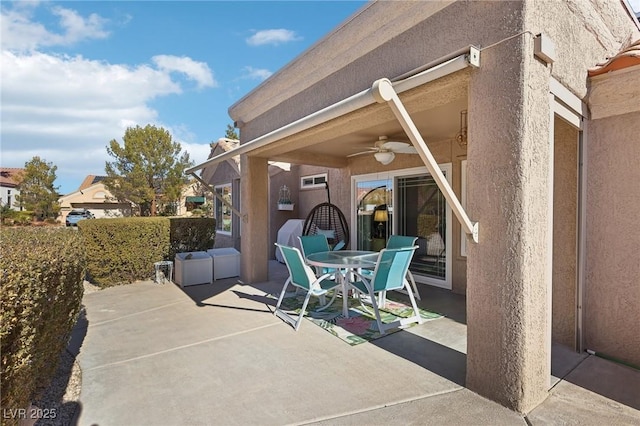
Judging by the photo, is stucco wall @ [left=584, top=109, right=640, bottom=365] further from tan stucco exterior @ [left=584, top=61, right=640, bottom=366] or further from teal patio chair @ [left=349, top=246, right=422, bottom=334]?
teal patio chair @ [left=349, top=246, right=422, bottom=334]

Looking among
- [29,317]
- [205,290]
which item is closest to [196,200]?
[205,290]

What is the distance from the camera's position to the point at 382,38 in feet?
14.2

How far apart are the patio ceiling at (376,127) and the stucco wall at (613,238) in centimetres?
188

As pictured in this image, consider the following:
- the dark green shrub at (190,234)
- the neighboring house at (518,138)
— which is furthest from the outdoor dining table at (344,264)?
the dark green shrub at (190,234)

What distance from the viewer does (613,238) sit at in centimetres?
409

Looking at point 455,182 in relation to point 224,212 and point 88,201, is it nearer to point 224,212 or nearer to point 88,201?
point 224,212

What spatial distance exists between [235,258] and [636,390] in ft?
27.1

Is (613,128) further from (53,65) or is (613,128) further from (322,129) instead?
(53,65)

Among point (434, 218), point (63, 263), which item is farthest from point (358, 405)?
point (434, 218)

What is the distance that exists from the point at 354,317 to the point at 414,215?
149 inches

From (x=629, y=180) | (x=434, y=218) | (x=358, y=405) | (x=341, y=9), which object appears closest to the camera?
(x=358, y=405)

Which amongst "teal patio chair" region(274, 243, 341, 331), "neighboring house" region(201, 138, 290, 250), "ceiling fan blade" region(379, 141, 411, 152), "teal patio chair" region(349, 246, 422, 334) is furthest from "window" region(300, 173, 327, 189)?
"teal patio chair" region(349, 246, 422, 334)

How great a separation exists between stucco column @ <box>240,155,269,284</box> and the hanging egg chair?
2.59 metres

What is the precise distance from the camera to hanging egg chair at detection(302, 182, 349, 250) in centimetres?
1061
